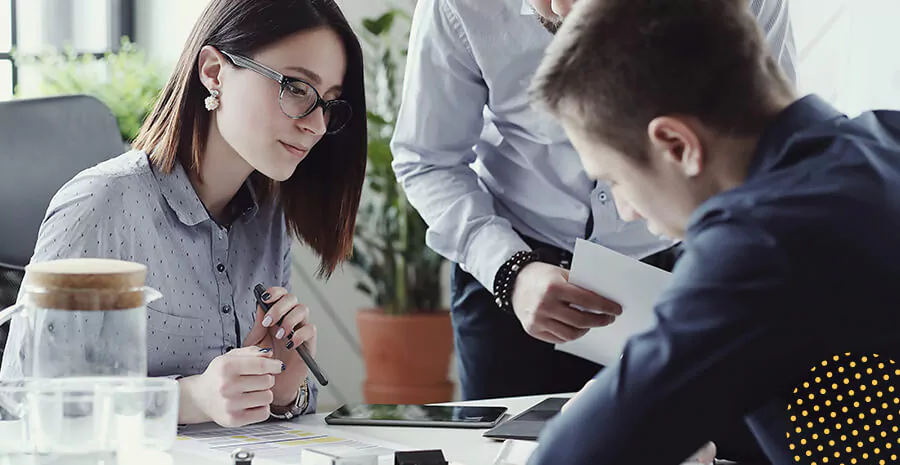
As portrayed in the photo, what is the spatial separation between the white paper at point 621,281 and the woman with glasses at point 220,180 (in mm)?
455

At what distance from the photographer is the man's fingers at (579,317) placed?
1522 millimetres

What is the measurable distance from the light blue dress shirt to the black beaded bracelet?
0.05m

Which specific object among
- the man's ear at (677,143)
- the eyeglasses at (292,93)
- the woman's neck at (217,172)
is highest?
the eyeglasses at (292,93)

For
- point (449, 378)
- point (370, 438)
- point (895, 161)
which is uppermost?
point (895, 161)

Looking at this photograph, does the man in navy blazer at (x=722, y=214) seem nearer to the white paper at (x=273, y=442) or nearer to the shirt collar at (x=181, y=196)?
the white paper at (x=273, y=442)

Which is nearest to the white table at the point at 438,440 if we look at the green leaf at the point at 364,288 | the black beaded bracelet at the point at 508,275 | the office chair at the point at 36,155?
the black beaded bracelet at the point at 508,275

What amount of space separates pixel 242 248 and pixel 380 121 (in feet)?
5.76

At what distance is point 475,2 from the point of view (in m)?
1.84

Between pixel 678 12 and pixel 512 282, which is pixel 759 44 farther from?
pixel 512 282

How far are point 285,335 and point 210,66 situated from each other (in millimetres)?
449

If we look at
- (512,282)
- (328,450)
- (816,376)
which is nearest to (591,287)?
(512,282)

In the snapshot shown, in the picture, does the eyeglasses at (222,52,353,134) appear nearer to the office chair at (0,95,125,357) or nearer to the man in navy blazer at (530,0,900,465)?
the office chair at (0,95,125,357)

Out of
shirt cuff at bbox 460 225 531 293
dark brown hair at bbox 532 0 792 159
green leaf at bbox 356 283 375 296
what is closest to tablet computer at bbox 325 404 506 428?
shirt cuff at bbox 460 225 531 293

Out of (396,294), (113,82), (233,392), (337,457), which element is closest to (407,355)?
(396,294)
